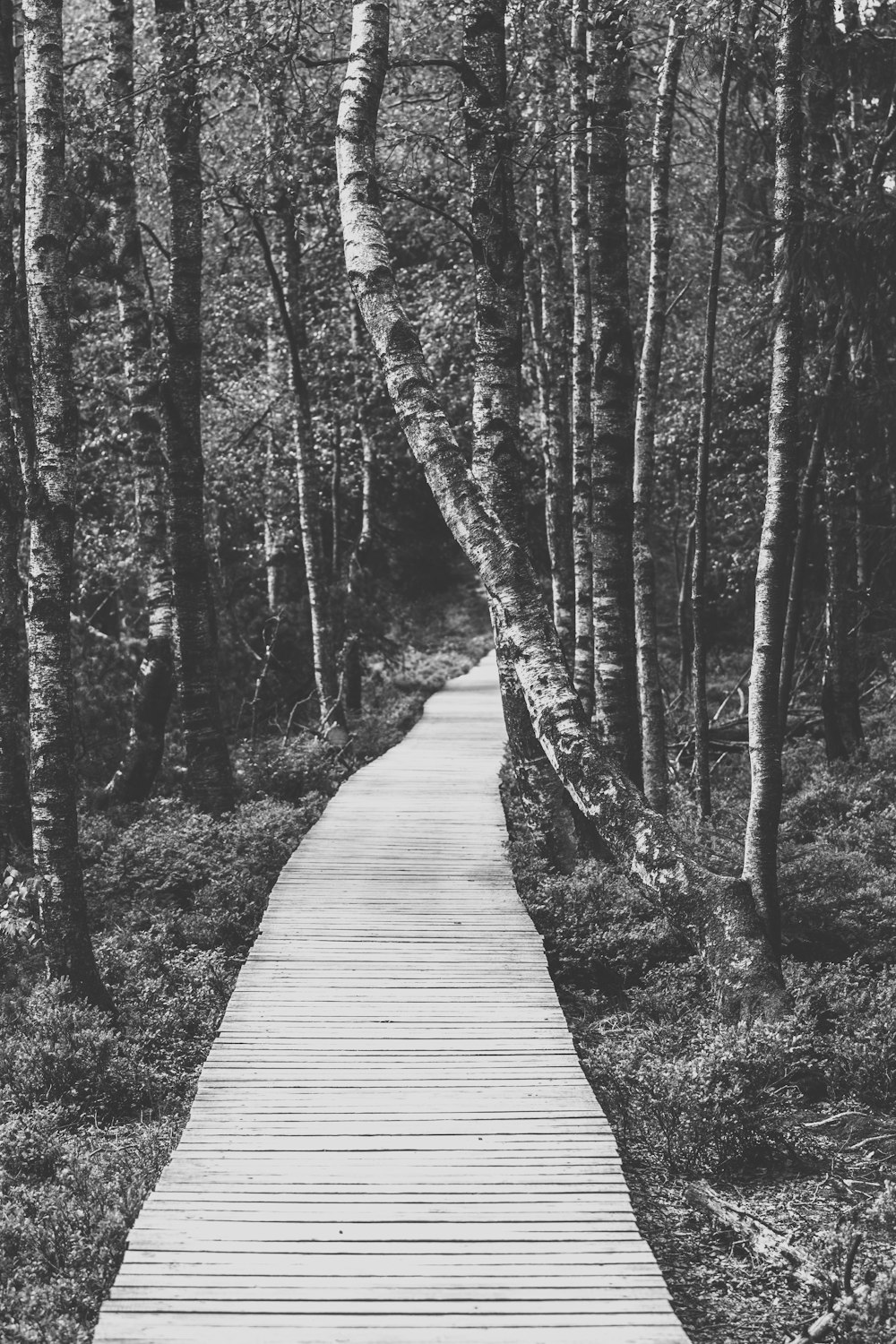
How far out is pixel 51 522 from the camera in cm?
797

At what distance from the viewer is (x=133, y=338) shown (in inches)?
572

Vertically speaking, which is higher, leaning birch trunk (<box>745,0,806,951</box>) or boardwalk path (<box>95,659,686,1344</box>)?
leaning birch trunk (<box>745,0,806,951</box>)

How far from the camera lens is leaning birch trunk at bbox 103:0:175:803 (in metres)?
13.7

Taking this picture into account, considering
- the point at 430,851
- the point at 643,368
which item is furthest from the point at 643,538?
the point at 430,851

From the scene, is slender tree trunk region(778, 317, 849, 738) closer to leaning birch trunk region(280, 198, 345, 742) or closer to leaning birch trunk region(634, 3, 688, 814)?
leaning birch trunk region(634, 3, 688, 814)

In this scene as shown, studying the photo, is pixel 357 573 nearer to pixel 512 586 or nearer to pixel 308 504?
pixel 308 504

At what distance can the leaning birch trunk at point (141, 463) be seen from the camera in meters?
13.7

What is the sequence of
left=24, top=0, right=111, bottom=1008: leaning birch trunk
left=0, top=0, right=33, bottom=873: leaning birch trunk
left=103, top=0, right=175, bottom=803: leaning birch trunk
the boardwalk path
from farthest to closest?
left=103, top=0, right=175, bottom=803: leaning birch trunk < left=0, top=0, right=33, bottom=873: leaning birch trunk < left=24, top=0, right=111, bottom=1008: leaning birch trunk < the boardwalk path

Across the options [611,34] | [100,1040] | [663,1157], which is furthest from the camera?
[611,34]

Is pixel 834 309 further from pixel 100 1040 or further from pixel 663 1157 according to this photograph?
pixel 100 1040

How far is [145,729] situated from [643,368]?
7136 mm

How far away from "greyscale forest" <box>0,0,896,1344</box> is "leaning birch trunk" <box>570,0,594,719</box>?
0.07 meters

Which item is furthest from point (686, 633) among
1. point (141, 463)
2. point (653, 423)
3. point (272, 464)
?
point (141, 463)

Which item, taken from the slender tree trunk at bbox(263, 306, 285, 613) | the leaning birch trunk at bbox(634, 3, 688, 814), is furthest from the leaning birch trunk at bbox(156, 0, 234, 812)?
the slender tree trunk at bbox(263, 306, 285, 613)
